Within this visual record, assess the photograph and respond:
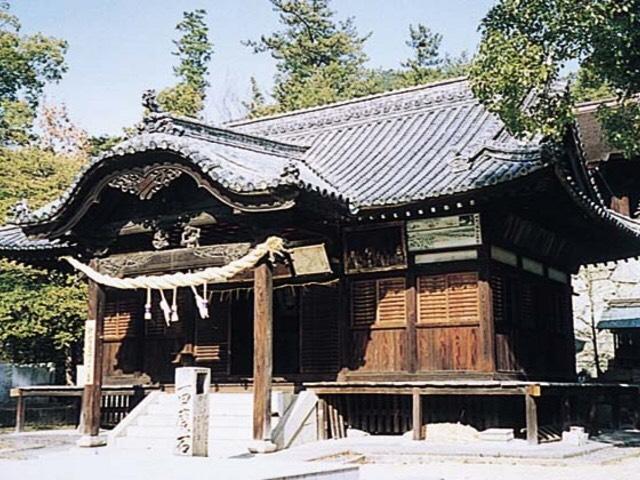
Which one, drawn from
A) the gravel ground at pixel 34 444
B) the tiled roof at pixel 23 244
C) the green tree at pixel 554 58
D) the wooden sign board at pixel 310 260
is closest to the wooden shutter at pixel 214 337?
the wooden sign board at pixel 310 260

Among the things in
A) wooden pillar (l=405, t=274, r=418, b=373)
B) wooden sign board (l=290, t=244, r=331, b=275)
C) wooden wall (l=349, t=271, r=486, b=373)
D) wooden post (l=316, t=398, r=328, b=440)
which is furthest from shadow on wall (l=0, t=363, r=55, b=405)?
wooden pillar (l=405, t=274, r=418, b=373)

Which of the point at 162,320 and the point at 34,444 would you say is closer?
the point at 34,444

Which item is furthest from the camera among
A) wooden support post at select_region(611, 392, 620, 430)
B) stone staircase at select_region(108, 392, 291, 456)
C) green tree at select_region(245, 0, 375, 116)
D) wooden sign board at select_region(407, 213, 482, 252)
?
green tree at select_region(245, 0, 375, 116)

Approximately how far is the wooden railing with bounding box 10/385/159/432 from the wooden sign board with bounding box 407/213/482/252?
585 centimetres

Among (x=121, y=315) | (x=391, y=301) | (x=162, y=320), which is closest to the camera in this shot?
(x=391, y=301)

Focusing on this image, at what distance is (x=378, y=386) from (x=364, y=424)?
130 cm

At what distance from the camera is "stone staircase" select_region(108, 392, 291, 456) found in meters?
12.0

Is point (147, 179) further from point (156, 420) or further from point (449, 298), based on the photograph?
point (449, 298)

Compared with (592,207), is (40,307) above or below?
below

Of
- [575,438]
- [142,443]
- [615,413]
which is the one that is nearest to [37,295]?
[142,443]

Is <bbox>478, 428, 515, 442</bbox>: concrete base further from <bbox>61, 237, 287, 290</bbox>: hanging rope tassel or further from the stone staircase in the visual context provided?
<bbox>61, 237, 287, 290</bbox>: hanging rope tassel

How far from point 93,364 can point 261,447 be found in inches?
152

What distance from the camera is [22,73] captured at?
1192 inches

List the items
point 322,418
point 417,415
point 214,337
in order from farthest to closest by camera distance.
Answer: point 214,337
point 322,418
point 417,415
